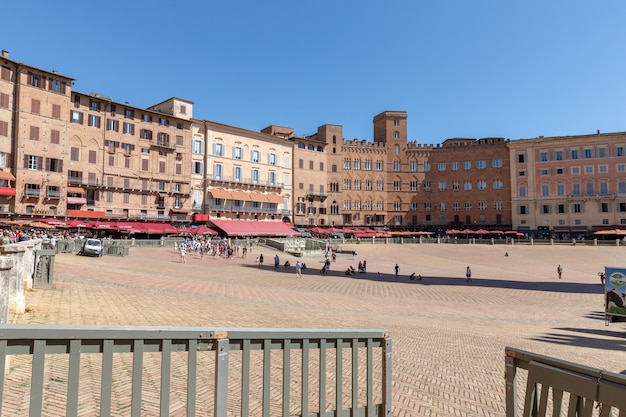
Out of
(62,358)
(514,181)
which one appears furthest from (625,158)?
(62,358)

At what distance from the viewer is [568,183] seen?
71625 mm

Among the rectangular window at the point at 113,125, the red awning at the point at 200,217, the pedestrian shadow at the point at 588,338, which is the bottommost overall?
the pedestrian shadow at the point at 588,338

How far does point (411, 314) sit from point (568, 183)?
Result: 6842 cm

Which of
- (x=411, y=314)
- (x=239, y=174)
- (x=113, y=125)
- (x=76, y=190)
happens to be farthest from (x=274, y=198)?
(x=411, y=314)

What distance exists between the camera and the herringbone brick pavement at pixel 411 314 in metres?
6.90

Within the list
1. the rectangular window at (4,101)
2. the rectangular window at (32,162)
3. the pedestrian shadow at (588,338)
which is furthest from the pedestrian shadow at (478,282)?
the rectangular window at (4,101)

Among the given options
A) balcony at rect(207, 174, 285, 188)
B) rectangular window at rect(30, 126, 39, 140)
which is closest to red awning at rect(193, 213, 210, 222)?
balcony at rect(207, 174, 285, 188)

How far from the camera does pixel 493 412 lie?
19.4 ft

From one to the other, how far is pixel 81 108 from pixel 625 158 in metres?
79.4

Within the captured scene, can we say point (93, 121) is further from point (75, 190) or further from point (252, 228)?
point (252, 228)

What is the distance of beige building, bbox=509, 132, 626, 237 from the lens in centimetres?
6906

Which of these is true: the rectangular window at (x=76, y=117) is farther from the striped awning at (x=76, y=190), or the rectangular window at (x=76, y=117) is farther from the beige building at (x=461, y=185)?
the beige building at (x=461, y=185)

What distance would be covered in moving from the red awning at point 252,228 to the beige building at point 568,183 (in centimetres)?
4099

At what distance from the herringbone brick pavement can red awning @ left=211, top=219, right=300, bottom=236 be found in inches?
913
